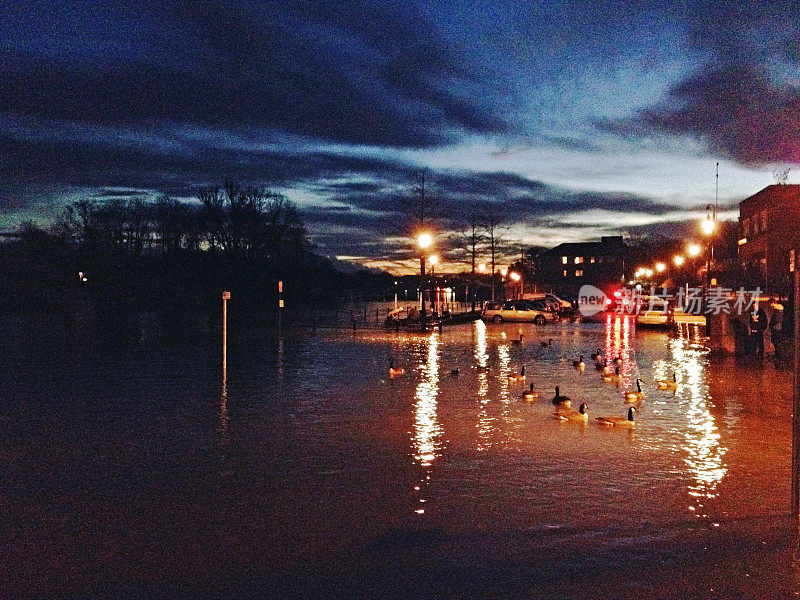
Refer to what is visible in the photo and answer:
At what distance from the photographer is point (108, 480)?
9141 millimetres

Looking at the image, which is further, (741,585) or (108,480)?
(108,480)

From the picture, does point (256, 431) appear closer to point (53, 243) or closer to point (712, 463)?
point (712, 463)

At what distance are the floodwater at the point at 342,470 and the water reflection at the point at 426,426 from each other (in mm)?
44

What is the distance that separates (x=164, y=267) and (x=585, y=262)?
103618 millimetres

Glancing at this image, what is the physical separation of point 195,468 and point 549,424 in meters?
5.90

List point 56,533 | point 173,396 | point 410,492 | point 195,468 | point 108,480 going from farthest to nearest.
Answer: point 173,396 → point 195,468 → point 108,480 → point 410,492 → point 56,533

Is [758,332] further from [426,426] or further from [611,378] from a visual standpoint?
[426,426]

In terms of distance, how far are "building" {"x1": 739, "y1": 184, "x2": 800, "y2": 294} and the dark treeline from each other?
34103 mm

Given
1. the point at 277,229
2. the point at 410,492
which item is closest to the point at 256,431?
the point at 410,492

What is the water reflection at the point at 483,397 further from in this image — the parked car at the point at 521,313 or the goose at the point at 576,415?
the parked car at the point at 521,313

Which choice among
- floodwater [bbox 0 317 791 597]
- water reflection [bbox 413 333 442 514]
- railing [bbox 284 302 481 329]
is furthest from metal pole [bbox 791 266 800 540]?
railing [bbox 284 302 481 329]

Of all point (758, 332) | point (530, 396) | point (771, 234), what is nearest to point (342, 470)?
point (530, 396)

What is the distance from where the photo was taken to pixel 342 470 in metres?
9.53

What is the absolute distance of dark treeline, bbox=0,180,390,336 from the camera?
41.7 meters
